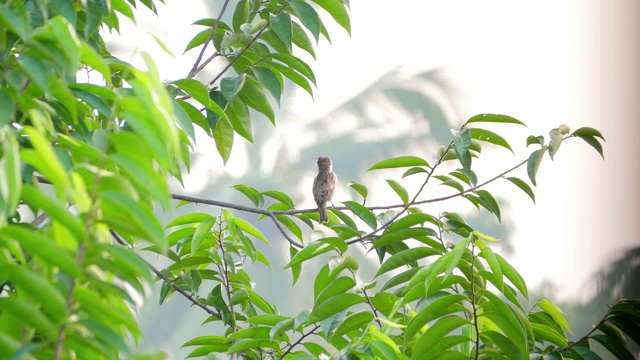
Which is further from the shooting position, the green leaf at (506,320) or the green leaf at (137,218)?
the green leaf at (506,320)

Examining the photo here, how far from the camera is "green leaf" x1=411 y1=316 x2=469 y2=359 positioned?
3.67ft

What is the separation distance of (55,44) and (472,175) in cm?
88

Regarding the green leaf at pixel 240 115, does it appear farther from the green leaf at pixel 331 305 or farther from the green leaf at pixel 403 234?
the green leaf at pixel 331 305

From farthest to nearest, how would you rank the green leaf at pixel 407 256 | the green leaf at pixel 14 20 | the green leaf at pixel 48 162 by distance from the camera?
the green leaf at pixel 407 256
the green leaf at pixel 14 20
the green leaf at pixel 48 162

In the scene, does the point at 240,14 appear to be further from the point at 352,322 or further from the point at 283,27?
the point at 352,322

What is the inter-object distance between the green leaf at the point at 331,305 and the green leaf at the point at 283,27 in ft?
1.65

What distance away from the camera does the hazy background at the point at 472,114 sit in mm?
3266

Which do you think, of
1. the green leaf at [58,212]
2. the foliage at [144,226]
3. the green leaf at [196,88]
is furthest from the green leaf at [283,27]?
the green leaf at [58,212]

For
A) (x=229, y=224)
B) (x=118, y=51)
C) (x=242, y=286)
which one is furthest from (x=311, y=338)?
(x=229, y=224)

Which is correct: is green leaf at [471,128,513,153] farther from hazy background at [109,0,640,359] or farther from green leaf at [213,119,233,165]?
hazy background at [109,0,640,359]

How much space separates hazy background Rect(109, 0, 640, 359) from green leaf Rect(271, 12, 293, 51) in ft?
5.74

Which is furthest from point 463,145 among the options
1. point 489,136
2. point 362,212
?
point 362,212

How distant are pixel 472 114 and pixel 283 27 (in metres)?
2.41

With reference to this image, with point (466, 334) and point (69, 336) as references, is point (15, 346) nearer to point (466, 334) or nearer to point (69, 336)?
point (69, 336)
